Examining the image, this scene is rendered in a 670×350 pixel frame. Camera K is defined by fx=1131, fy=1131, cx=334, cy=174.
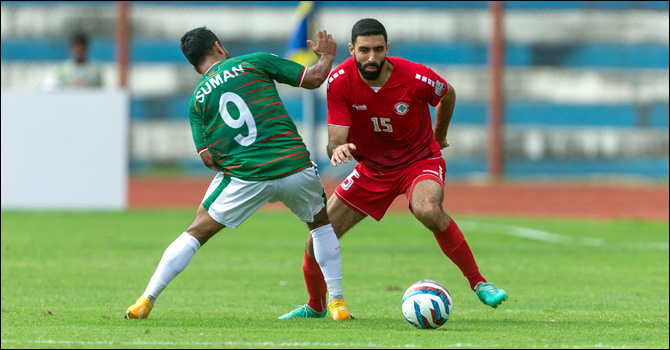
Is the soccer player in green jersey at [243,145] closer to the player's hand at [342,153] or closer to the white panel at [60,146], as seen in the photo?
the player's hand at [342,153]

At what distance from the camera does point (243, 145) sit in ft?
23.0

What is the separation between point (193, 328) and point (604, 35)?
18.7 meters

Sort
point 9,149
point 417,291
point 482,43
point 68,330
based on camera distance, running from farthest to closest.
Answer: point 482,43 < point 9,149 < point 417,291 < point 68,330

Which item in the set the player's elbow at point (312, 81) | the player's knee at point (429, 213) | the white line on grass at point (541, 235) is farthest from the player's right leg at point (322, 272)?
the white line on grass at point (541, 235)

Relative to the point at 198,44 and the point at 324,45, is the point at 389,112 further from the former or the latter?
the point at 198,44

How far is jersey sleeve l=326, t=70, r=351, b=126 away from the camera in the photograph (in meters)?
7.49

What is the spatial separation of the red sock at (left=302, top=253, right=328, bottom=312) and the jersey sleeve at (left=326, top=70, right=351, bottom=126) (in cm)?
95

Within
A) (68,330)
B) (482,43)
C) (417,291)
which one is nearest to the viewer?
(68,330)

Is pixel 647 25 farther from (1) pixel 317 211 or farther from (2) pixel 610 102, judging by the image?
(1) pixel 317 211

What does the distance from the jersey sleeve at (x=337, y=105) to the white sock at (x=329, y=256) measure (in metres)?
0.70

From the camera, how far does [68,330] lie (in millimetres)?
6391

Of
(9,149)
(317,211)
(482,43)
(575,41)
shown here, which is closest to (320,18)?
(482,43)

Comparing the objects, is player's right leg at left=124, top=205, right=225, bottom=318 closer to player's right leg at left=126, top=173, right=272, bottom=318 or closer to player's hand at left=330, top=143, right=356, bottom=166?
player's right leg at left=126, top=173, right=272, bottom=318

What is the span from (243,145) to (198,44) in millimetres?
724
